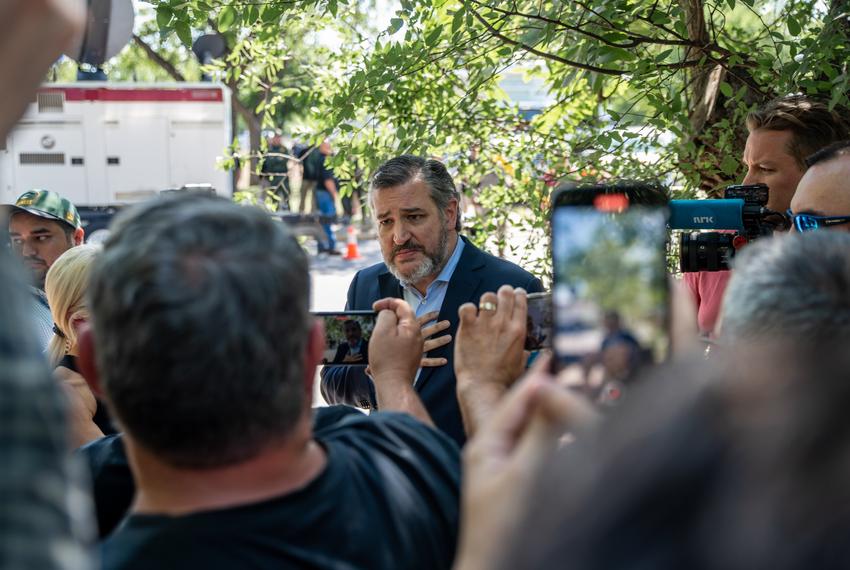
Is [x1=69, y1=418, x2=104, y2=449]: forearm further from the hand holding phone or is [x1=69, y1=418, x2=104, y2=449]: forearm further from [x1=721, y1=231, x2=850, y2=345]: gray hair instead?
[x1=721, y1=231, x2=850, y2=345]: gray hair

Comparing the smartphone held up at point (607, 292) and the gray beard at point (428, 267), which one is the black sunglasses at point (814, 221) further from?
the gray beard at point (428, 267)

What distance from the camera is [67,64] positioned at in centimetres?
1962

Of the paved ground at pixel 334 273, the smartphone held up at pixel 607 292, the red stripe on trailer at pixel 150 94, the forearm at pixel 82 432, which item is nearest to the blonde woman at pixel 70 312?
the forearm at pixel 82 432

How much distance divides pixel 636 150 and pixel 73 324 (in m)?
2.79

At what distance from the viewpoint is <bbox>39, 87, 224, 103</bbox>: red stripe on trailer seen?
14.0 meters

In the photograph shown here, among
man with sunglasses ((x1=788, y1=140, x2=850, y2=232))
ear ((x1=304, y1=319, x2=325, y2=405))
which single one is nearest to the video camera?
man with sunglasses ((x1=788, y1=140, x2=850, y2=232))

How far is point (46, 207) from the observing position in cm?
441

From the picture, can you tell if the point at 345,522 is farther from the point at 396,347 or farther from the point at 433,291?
the point at 433,291

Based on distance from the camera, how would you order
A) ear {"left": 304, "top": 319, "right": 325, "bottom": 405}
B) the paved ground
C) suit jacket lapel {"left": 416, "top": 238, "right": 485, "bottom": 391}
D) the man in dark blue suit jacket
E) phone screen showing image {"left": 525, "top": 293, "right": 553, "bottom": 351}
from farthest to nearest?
the paved ground < the man in dark blue suit jacket < suit jacket lapel {"left": 416, "top": 238, "right": 485, "bottom": 391} < phone screen showing image {"left": 525, "top": 293, "right": 553, "bottom": 351} < ear {"left": 304, "top": 319, "right": 325, "bottom": 405}

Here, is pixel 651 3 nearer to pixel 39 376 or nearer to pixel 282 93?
pixel 282 93

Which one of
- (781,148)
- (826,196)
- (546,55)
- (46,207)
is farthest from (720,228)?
(46,207)

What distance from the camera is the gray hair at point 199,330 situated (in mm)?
1229

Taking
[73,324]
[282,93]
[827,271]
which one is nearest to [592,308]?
[827,271]

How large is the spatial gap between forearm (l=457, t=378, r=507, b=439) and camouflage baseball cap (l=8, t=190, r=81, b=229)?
10.4 feet
